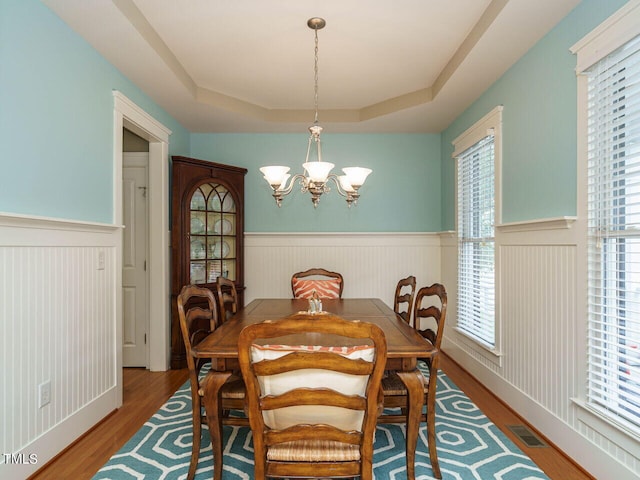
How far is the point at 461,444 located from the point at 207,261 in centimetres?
283

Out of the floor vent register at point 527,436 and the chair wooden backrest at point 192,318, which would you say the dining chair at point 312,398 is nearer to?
the chair wooden backrest at point 192,318

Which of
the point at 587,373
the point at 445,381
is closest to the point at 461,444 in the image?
the point at 587,373

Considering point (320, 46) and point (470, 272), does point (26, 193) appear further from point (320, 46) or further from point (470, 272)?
point (470, 272)

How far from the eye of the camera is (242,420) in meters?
2.05

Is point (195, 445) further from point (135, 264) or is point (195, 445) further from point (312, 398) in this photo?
point (135, 264)

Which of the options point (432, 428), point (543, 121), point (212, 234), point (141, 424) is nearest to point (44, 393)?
point (141, 424)

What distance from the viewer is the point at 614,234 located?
1883mm

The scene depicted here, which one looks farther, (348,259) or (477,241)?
(348,259)

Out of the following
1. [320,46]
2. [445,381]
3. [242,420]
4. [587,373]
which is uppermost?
Answer: [320,46]

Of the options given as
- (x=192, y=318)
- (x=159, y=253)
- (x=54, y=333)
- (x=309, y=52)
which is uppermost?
(x=309, y=52)

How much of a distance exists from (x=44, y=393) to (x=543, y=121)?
11.0ft

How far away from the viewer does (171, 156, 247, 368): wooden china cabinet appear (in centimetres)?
378

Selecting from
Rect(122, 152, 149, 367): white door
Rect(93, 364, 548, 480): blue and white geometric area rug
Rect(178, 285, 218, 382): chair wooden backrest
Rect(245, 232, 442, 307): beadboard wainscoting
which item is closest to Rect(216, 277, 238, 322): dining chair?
Rect(178, 285, 218, 382): chair wooden backrest

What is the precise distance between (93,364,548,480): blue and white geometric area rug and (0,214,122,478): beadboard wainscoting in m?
0.38
